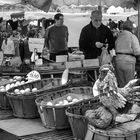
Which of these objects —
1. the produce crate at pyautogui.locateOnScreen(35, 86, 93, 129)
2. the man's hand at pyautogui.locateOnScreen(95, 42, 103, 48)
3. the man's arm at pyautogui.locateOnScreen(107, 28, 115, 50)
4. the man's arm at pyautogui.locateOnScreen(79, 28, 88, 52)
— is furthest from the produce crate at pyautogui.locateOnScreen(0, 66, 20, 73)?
the produce crate at pyautogui.locateOnScreen(35, 86, 93, 129)

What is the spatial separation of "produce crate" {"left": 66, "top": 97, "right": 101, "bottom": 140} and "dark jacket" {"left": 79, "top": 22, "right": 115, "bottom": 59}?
237 cm

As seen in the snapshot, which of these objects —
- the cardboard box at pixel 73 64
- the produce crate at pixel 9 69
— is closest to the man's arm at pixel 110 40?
the cardboard box at pixel 73 64

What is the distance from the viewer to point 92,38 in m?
6.20

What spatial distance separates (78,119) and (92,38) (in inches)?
111

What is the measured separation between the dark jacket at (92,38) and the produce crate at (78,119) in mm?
2370

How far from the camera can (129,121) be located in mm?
3172

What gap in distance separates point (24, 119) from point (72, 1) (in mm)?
2242

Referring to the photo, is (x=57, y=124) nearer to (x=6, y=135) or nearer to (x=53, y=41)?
(x=6, y=135)

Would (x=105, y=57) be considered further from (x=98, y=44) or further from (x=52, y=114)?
(x=52, y=114)

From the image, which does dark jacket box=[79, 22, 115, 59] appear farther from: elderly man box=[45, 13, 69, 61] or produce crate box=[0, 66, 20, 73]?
produce crate box=[0, 66, 20, 73]

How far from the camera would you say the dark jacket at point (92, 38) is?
6.20 m

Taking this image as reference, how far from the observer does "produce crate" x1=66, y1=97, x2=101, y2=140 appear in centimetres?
362

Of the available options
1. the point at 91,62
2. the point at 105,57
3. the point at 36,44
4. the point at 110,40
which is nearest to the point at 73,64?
the point at 91,62

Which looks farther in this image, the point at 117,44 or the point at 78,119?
the point at 117,44
